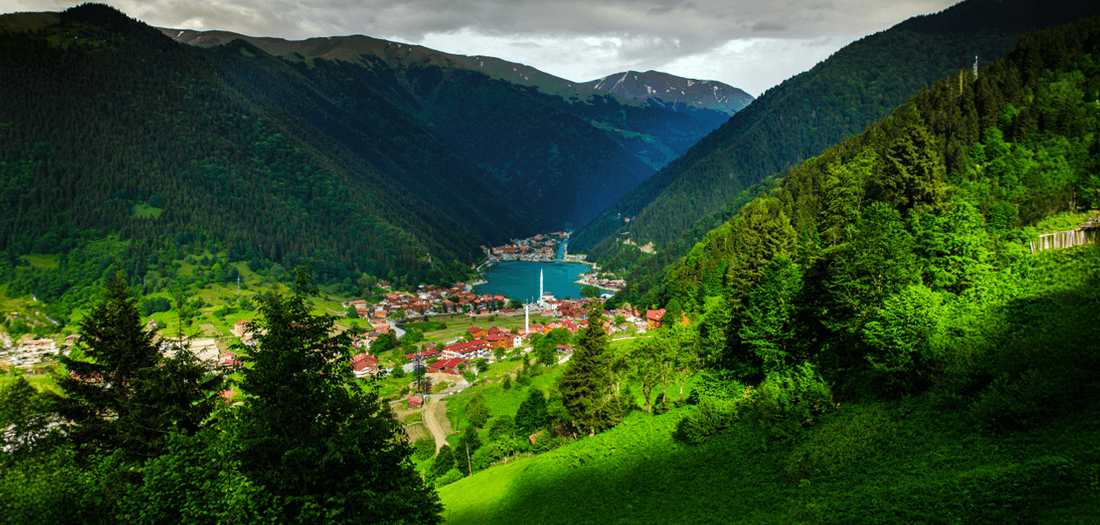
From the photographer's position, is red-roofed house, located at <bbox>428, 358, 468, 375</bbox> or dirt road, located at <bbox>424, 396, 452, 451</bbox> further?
red-roofed house, located at <bbox>428, 358, 468, 375</bbox>

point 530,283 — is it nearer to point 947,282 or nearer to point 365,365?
point 365,365

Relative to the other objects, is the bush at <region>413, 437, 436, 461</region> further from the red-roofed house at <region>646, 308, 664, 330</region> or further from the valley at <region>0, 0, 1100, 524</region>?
the red-roofed house at <region>646, 308, 664, 330</region>

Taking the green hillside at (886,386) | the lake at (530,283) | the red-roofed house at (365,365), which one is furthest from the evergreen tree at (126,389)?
the lake at (530,283)

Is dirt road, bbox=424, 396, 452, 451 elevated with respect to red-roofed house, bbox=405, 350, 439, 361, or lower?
lower

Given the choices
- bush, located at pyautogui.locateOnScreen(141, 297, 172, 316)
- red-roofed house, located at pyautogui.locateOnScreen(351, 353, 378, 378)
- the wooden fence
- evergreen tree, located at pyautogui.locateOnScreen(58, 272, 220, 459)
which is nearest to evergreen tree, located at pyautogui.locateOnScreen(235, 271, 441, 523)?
evergreen tree, located at pyautogui.locateOnScreen(58, 272, 220, 459)

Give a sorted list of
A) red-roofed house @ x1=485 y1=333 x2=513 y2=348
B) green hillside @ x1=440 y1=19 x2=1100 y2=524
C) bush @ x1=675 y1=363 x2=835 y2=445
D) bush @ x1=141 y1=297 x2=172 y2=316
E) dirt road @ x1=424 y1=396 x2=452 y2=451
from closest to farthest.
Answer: green hillside @ x1=440 y1=19 x2=1100 y2=524 < bush @ x1=675 y1=363 x2=835 y2=445 < dirt road @ x1=424 y1=396 x2=452 y2=451 < red-roofed house @ x1=485 y1=333 x2=513 y2=348 < bush @ x1=141 y1=297 x2=172 y2=316

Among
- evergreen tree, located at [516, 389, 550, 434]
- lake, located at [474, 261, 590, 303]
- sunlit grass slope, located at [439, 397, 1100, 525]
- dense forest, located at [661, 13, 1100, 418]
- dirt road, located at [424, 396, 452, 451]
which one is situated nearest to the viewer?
sunlit grass slope, located at [439, 397, 1100, 525]

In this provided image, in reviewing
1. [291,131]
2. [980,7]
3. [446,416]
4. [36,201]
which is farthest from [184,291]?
[980,7]

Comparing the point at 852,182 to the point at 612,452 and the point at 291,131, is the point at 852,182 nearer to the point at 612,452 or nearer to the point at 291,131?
the point at 612,452
